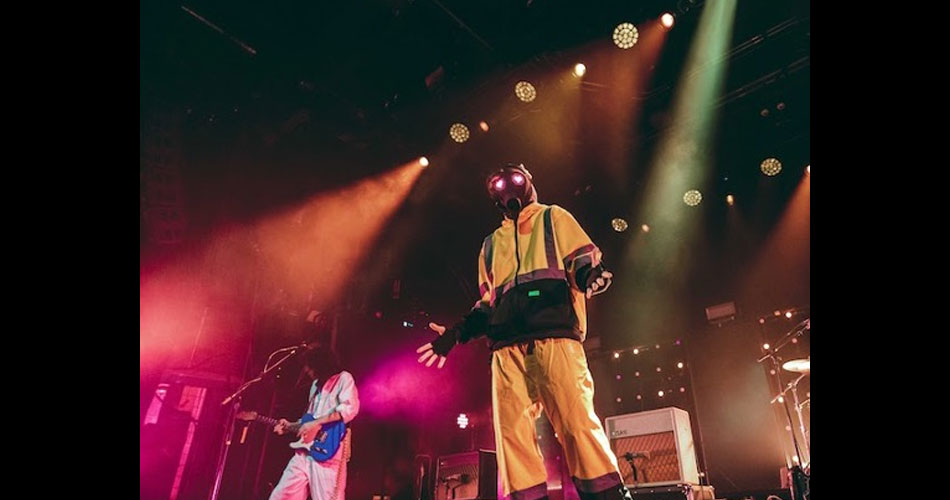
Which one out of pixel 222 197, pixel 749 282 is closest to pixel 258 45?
pixel 222 197

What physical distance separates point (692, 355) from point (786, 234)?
2.33 m

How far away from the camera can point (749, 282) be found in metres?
8.61

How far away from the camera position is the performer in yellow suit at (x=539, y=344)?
9.11 feet

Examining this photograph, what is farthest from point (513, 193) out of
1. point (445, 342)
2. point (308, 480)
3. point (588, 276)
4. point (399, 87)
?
point (308, 480)

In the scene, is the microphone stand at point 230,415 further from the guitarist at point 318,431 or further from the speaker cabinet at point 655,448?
the speaker cabinet at point 655,448

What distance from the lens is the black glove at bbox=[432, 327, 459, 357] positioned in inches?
140

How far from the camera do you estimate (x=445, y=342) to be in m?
3.57

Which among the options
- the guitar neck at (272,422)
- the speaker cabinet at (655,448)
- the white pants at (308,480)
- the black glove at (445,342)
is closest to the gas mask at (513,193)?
the black glove at (445,342)

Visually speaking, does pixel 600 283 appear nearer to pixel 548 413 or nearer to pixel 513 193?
pixel 548 413

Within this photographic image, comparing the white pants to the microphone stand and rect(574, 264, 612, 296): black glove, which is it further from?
rect(574, 264, 612, 296): black glove

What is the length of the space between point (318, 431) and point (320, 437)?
0.08 metres

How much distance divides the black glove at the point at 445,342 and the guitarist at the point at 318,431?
3286mm

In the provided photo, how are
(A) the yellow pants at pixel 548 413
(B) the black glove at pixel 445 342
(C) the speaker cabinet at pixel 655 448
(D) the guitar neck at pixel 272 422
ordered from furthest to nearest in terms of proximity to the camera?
1. (D) the guitar neck at pixel 272 422
2. (C) the speaker cabinet at pixel 655 448
3. (B) the black glove at pixel 445 342
4. (A) the yellow pants at pixel 548 413
